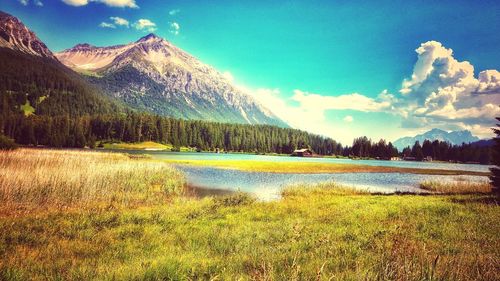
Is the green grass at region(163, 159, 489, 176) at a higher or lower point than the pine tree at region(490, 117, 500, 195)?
lower

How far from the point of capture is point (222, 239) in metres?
12.0

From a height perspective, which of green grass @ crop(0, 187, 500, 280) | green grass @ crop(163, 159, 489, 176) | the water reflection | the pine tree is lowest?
the water reflection

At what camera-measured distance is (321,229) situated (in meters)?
13.9

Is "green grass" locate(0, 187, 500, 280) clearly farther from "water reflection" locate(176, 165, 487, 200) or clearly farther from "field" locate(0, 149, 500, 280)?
"water reflection" locate(176, 165, 487, 200)

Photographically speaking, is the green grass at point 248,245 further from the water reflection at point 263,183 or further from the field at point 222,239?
the water reflection at point 263,183

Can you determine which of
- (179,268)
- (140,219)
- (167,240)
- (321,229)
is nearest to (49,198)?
(140,219)

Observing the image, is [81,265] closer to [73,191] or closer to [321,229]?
[321,229]

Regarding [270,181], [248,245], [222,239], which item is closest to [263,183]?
[270,181]

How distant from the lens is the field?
722 centimetres

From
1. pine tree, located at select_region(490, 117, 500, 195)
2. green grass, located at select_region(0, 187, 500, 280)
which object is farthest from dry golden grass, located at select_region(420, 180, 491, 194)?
green grass, located at select_region(0, 187, 500, 280)

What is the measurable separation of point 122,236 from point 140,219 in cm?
367

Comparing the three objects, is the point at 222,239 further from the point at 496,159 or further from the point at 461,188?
the point at 461,188

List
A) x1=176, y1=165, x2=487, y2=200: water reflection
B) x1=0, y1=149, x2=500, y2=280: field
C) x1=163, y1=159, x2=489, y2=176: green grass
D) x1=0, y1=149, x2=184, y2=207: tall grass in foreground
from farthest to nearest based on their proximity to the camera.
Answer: x1=163, y1=159, x2=489, y2=176: green grass < x1=176, y1=165, x2=487, y2=200: water reflection < x1=0, y1=149, x2=184, y2=207: tall grass in foreground < x1=0, y1=149, x2=500, y2=280: field

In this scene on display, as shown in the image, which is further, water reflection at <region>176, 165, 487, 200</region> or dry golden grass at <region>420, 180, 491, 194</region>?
dry golden grass at <region>420, 180, 491, 194</region>
